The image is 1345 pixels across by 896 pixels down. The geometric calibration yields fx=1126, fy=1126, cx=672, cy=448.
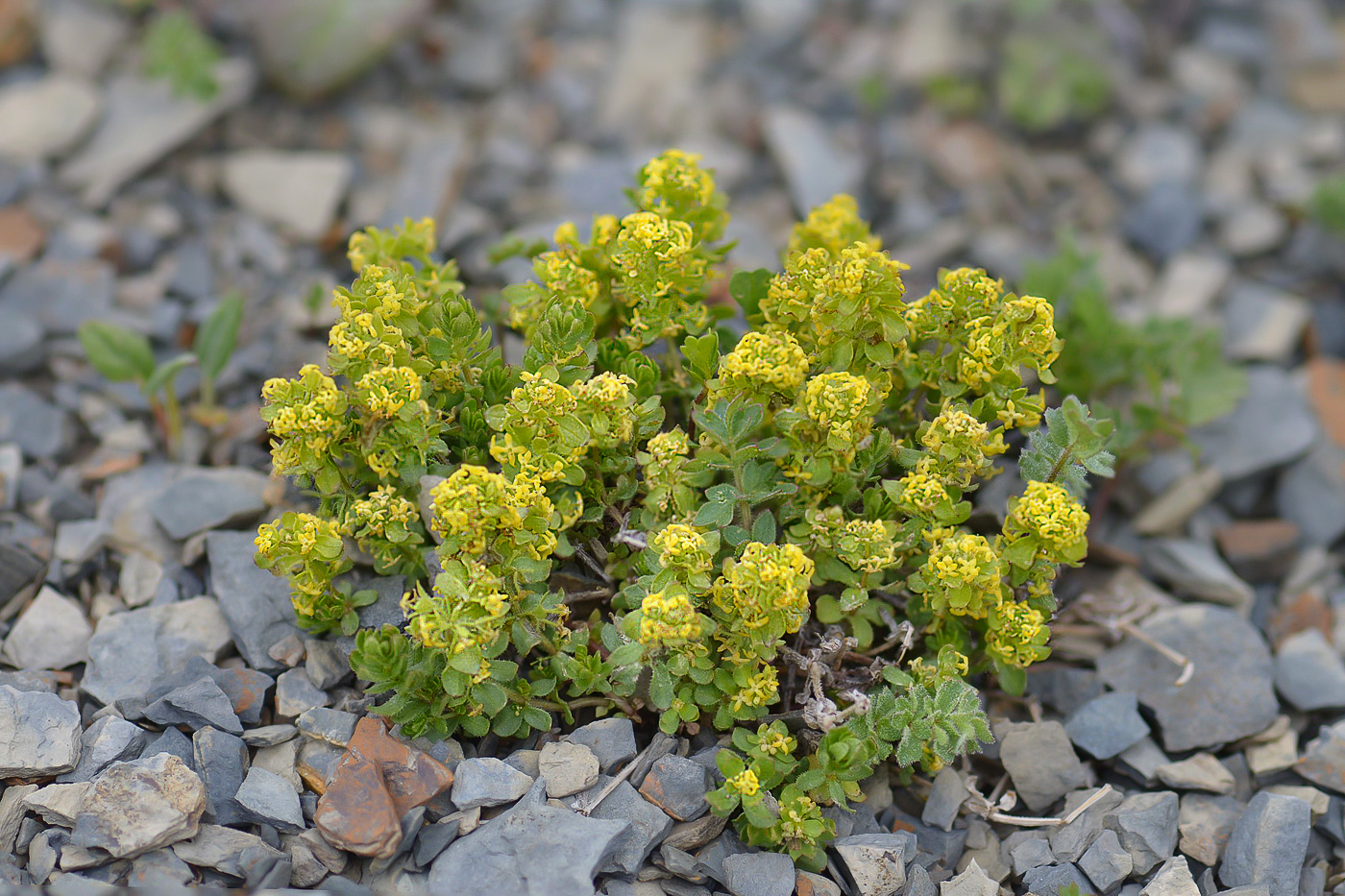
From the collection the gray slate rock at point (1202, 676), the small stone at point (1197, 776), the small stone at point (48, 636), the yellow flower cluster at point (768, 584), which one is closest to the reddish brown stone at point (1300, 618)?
the gray slate rock at point (1202, 676)

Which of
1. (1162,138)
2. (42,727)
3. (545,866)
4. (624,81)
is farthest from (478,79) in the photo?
(545,866)

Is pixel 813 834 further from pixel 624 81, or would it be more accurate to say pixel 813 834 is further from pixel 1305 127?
pixel 1305 127

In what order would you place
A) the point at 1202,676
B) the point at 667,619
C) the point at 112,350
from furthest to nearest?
the point at 112,350
the point at 1202,676
the point at 667,619

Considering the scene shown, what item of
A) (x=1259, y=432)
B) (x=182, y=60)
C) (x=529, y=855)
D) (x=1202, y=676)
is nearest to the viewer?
(x=529, y=855)

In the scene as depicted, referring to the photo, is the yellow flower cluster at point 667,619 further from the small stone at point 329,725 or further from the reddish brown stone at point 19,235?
the reddish brown stone at point 19,235

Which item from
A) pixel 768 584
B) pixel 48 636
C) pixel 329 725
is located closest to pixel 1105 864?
pixel 768 584

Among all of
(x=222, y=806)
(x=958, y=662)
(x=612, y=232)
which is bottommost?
(x=222, y=806)

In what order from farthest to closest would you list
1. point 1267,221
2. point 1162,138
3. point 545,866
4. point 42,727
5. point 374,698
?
1. point 1162,138
2. point 1267,221
3. point 374,698
4. point 42,727
5. point 545,866

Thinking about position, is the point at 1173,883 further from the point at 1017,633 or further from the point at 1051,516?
the point at 1051,516
